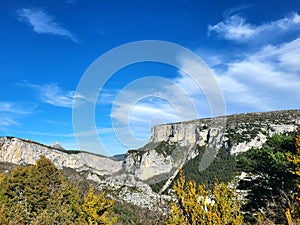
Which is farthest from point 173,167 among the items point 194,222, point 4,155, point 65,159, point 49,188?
point 194,222

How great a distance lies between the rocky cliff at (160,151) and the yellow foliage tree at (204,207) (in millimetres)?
106377

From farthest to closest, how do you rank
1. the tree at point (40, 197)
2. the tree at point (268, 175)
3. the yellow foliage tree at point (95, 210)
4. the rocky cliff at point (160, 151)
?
1. the rocky cliff at point (160, 151)
2. the tree at point (40, 197)
3. the yellow foliage tree at point (95, 210)
4. the tree at point (268, 175)

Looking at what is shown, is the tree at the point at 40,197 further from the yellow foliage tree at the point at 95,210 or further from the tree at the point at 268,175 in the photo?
the tree at the point at 268,175

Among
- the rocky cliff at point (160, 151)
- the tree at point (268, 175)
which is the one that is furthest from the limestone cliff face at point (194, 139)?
the tree at point (268, 175)

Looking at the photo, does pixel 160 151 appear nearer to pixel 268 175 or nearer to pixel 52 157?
pixel 52 157

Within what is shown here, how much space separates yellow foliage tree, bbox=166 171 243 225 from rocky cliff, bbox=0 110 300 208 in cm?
10638

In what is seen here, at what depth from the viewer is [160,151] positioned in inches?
5728

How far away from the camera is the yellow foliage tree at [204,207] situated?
6430mm

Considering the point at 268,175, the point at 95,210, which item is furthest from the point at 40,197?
the point at 268,175

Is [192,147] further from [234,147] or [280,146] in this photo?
[280,146]

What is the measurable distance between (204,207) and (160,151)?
140 meters

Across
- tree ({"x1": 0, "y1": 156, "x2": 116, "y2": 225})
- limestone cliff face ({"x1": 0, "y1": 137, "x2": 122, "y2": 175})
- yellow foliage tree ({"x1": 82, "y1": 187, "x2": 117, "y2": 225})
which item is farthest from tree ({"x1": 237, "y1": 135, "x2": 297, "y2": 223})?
limestone cliff face ({"x1": 0, "y1": 137, "x2": 122, "y2": 175})

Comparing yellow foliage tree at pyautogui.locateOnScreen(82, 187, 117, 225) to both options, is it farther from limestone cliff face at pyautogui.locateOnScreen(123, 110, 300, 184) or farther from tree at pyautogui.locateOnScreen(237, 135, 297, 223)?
limestone cliff face at pyautogui.locateOnScreen(123, 110, 300, 184)

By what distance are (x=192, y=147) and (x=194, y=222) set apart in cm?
13935
